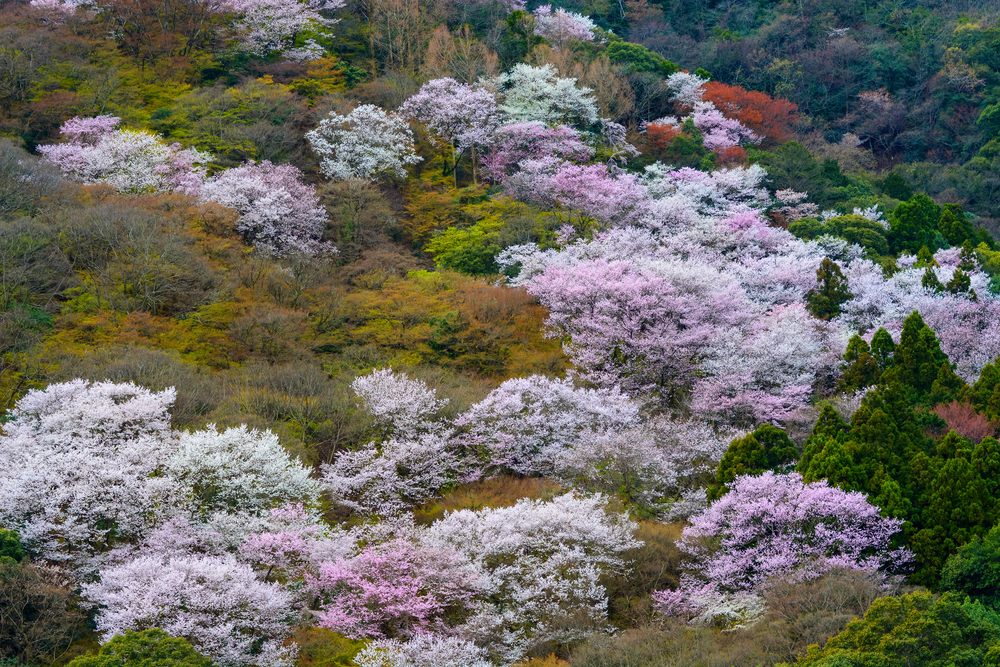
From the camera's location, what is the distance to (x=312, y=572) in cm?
2314

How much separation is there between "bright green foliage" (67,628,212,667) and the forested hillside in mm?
73

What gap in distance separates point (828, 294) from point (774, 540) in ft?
56.7

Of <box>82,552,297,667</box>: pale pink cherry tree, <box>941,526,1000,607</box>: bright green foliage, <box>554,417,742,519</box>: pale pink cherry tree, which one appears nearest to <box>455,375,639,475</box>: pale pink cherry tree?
<box>554,417,742,519</box>: pale pink cherry tree

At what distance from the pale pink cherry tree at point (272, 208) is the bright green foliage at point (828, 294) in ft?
61.9

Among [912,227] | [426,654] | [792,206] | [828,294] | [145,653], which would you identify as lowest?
[792,206]

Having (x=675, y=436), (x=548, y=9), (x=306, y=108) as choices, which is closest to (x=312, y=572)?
(x=675, y=436)

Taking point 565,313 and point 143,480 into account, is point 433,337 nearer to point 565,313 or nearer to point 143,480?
point 565,313

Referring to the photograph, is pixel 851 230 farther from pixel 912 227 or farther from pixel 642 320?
pixel 642 320

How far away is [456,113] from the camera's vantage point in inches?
1929

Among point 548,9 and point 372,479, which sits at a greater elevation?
point 548,9

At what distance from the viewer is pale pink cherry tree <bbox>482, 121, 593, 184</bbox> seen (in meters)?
47.8

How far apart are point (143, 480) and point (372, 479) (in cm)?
597

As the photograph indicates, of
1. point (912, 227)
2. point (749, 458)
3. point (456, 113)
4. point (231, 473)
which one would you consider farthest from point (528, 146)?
point (231, 473)

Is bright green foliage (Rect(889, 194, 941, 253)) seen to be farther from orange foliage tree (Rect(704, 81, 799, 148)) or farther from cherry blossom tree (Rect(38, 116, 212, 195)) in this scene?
cherry blossom tree (Rect(38, 116, 212, 195))
